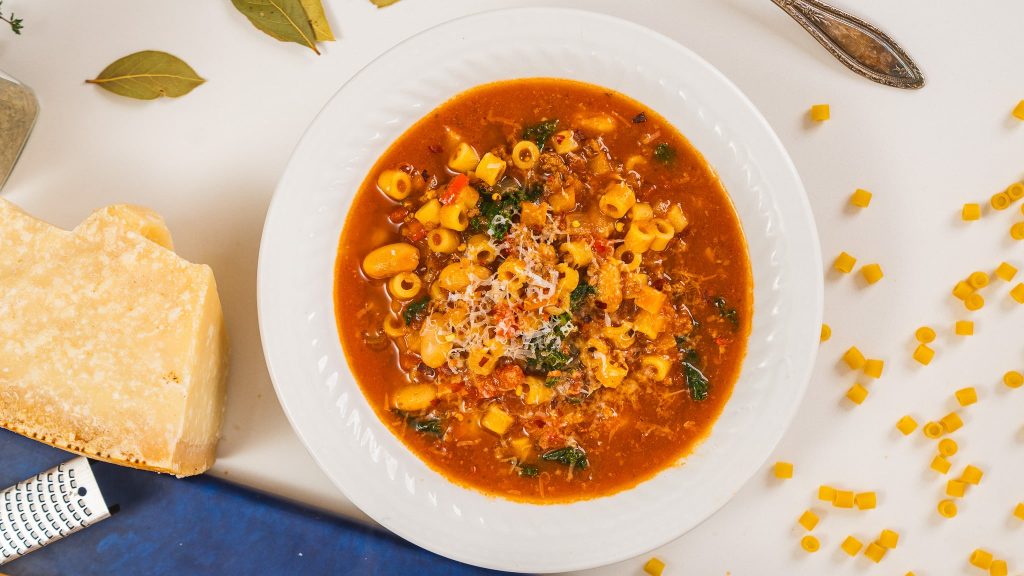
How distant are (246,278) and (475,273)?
1382 millimetres

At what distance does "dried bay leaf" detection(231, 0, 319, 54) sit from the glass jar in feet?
4.11

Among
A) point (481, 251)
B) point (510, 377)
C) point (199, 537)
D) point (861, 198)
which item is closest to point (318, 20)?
point (481, 251)

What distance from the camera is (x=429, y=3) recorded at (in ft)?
12.4

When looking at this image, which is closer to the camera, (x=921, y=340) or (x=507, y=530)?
(x=507, y=530)

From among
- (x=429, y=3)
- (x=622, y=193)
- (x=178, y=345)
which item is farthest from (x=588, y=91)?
(x=178, y=345)

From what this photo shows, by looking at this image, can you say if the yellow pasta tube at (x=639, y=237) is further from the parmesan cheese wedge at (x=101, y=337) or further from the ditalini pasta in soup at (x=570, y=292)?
the parmesan cheese wedge at (x=101, y=337)

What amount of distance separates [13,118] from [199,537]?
245 cm

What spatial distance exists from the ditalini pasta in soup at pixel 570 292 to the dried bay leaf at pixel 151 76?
4.09ft

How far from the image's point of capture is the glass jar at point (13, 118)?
371cm

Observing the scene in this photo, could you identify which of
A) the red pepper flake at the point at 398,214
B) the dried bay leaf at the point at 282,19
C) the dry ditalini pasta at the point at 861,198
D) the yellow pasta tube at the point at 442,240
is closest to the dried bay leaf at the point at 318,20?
the dried bay leaf at the point at 282,19

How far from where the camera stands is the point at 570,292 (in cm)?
339

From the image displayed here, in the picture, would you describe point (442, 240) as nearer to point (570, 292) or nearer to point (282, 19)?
point (570, 292)

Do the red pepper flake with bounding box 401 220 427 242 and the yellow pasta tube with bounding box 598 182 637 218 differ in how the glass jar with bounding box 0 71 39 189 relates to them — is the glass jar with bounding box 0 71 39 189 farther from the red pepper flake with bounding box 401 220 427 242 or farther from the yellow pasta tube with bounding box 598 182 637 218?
the yellow pasta tube with bounding box 598 182 637 218

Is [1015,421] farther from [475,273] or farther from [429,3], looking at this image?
[429,3]
